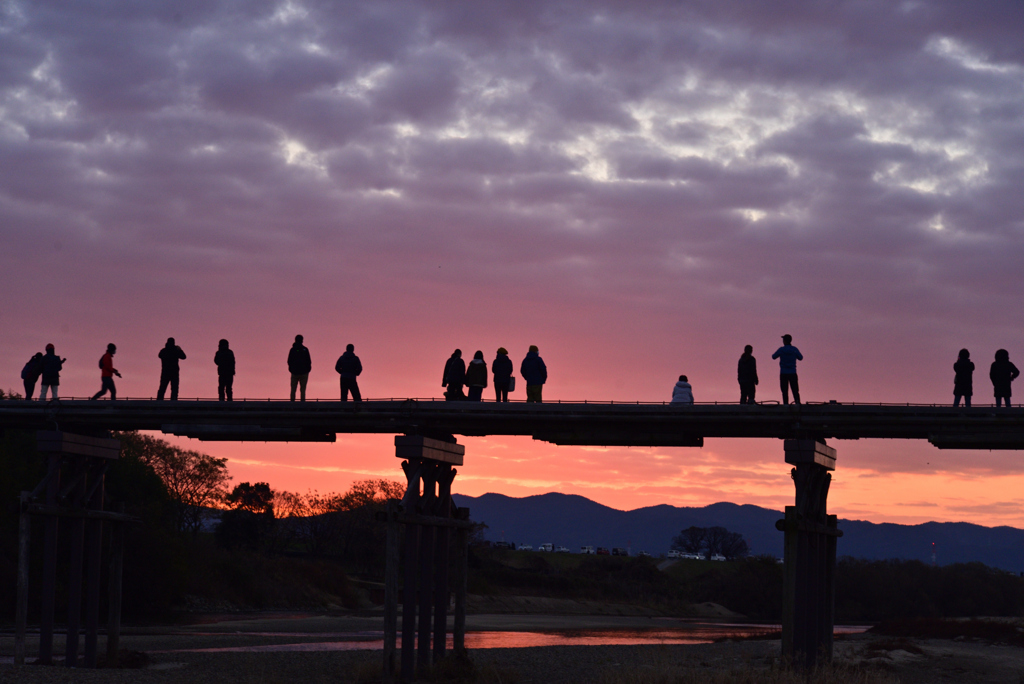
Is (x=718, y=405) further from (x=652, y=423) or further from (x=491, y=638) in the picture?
(x=491, y=638)

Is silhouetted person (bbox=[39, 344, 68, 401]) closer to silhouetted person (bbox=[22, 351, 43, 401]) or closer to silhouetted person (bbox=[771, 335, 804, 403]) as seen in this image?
silhouetted person (bbox=[22, 351, 43, 401])

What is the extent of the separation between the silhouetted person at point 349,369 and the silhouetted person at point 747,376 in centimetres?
1079

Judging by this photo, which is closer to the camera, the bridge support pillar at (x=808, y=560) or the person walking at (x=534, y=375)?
the bridge support pillar at (x=808, y=560)

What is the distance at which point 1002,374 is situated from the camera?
27.5m

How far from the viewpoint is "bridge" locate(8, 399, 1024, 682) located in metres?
26.9

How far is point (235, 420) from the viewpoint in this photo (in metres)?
30.8

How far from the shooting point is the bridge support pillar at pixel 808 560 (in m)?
26.0

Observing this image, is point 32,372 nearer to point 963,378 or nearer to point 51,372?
point 51,372

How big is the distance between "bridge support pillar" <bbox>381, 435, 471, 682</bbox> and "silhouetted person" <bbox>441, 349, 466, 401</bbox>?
140 centimetres

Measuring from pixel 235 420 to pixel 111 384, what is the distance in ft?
13.0

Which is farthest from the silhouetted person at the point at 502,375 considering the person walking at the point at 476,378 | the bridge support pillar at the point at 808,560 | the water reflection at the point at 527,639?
the water reflection at the point at 527,639

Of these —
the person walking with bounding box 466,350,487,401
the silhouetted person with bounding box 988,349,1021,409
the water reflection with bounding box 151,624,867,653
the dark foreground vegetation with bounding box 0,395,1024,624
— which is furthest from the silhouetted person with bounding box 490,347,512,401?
the dark foreground vegetation with bounding box 0,395,1024,624

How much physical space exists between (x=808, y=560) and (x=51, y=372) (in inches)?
883

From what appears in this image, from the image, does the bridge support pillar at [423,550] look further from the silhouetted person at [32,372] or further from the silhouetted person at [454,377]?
the silhouetted person at [32,372]
